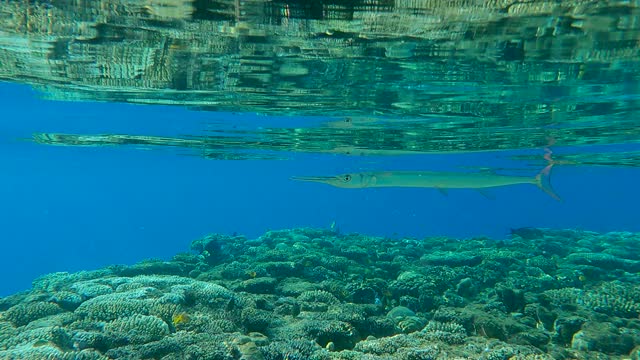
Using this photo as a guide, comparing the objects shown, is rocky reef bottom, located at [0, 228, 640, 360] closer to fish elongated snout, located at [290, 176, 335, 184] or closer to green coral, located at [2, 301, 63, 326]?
green coral, located at [2, 301, 63, 326]

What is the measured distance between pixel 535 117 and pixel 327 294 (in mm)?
12158

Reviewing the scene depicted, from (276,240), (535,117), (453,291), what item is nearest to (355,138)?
(276,240)

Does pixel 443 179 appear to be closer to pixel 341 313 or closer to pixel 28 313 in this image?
pixel 341 313

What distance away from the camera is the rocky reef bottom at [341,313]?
256 inches

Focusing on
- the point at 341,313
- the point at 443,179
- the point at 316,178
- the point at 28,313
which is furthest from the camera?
the point at 443,179

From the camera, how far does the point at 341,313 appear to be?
830 cm

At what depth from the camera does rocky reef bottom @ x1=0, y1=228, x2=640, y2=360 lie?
6.49 m

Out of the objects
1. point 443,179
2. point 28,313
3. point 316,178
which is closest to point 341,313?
point 316,178

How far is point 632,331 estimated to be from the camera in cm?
805

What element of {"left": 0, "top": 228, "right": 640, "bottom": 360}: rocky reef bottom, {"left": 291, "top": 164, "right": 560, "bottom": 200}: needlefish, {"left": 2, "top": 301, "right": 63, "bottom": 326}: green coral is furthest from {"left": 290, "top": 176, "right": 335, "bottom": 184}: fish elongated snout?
{"left": 2, "top": 301, "right": 63, "bottom": 326}: green coral

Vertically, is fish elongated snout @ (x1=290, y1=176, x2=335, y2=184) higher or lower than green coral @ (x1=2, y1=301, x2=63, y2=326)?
higher

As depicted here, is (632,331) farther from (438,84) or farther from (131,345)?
(131,345)

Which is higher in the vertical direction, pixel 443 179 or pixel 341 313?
pixel 443 179

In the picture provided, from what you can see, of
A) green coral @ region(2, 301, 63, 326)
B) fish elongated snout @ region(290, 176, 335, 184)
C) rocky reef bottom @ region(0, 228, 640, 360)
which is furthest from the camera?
fish elongated snout @ region(290, 176, 335, 184)
